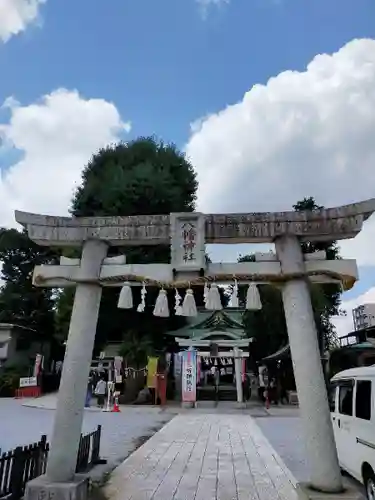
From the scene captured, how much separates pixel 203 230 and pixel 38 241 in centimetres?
270

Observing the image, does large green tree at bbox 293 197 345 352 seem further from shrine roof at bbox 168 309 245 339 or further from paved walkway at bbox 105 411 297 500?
paved walkway at bbox 105 411 297 500

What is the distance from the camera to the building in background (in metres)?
31.1

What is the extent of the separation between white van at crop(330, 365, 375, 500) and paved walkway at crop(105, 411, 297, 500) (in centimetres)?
108

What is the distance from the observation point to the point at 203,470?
27.1 ft

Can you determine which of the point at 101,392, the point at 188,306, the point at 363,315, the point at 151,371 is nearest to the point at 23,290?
the point at 101,392

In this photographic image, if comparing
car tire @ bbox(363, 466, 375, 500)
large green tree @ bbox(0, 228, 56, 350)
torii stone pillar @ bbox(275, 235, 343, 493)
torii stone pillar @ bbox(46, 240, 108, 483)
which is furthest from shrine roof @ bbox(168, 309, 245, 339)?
torii stone pillar @ bbox(275, 235, 343, 493)

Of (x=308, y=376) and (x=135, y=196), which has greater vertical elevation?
(x=135, y=196)

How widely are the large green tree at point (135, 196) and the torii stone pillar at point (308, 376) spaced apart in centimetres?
1647

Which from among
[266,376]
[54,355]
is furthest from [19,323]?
[266,376]

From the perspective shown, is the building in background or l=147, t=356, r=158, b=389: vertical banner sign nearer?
l=147, t=356, r=158, b=389: vertical banner sign

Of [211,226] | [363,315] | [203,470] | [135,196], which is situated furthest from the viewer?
[363,315]

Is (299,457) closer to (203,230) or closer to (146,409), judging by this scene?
(203,230)

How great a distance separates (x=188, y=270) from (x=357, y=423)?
3.53 meters

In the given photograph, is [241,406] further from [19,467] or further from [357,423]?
[19,467]
